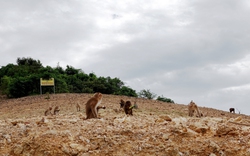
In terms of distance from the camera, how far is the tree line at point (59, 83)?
37656 mm

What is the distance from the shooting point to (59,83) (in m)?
38.8

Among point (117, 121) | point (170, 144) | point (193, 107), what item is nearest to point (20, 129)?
point (117, 121)

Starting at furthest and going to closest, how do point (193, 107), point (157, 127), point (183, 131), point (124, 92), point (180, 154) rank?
point (124, 92)
point (193, 107)
point (157, 127)
point (183, 131)
point (180, 154)

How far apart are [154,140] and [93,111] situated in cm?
389

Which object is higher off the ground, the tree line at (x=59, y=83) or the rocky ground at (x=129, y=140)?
the tree line at (x=59, y=83)

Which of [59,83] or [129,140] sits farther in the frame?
[59,83]

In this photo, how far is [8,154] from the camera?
6.29 m

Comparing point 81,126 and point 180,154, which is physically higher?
point 81,126

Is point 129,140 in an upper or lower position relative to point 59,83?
lower

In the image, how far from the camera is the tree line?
37656 millimetres

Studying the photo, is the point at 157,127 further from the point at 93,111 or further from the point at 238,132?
the point at 93,111

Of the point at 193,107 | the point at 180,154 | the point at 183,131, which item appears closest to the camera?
the point at 180,154

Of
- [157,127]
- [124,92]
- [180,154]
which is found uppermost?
[124,92]

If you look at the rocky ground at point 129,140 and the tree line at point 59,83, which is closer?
the rocky ground at point 129,140
